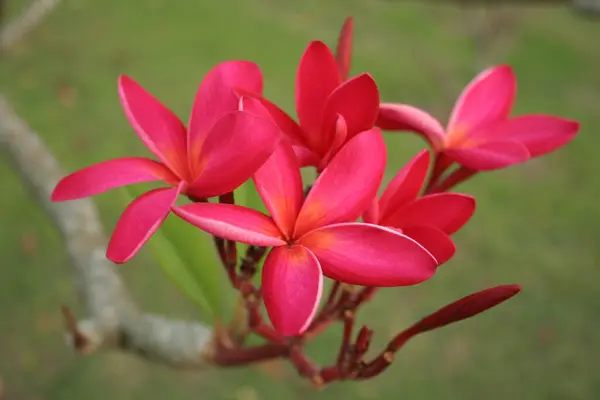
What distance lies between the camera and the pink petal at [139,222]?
1.04ft

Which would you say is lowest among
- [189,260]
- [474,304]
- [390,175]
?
[390,175]

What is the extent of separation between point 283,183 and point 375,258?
0.07m

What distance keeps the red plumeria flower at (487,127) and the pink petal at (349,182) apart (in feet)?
0.24

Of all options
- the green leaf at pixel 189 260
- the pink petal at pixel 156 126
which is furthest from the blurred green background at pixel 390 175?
the pink petal at pixel 156 126

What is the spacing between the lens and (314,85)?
0.39m

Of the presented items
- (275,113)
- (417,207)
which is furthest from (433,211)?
(275,113)

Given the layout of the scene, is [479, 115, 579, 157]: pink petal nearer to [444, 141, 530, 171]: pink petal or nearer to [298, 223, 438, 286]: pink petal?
[444, 141, 530, 171]: pink petal

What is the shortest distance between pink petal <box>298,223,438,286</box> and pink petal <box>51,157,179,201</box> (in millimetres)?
116

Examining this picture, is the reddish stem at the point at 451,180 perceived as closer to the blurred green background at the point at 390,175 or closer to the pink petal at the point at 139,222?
the pink petal at the point at 139,222

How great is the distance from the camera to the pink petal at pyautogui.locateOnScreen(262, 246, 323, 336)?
0.99 ft

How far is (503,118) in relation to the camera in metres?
0.44

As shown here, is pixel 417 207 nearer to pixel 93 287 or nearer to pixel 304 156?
pixel 304 156

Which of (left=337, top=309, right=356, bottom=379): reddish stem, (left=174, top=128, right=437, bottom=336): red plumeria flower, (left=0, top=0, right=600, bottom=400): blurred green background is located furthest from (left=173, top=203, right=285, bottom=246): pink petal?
(left=0, top=0, right=600, bottom=400): blurred green background

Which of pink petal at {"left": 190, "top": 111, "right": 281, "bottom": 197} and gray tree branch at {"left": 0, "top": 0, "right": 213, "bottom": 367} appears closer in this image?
pink petal at {"left": 190, "top": 111, "right": 281, "bottom": 197}
